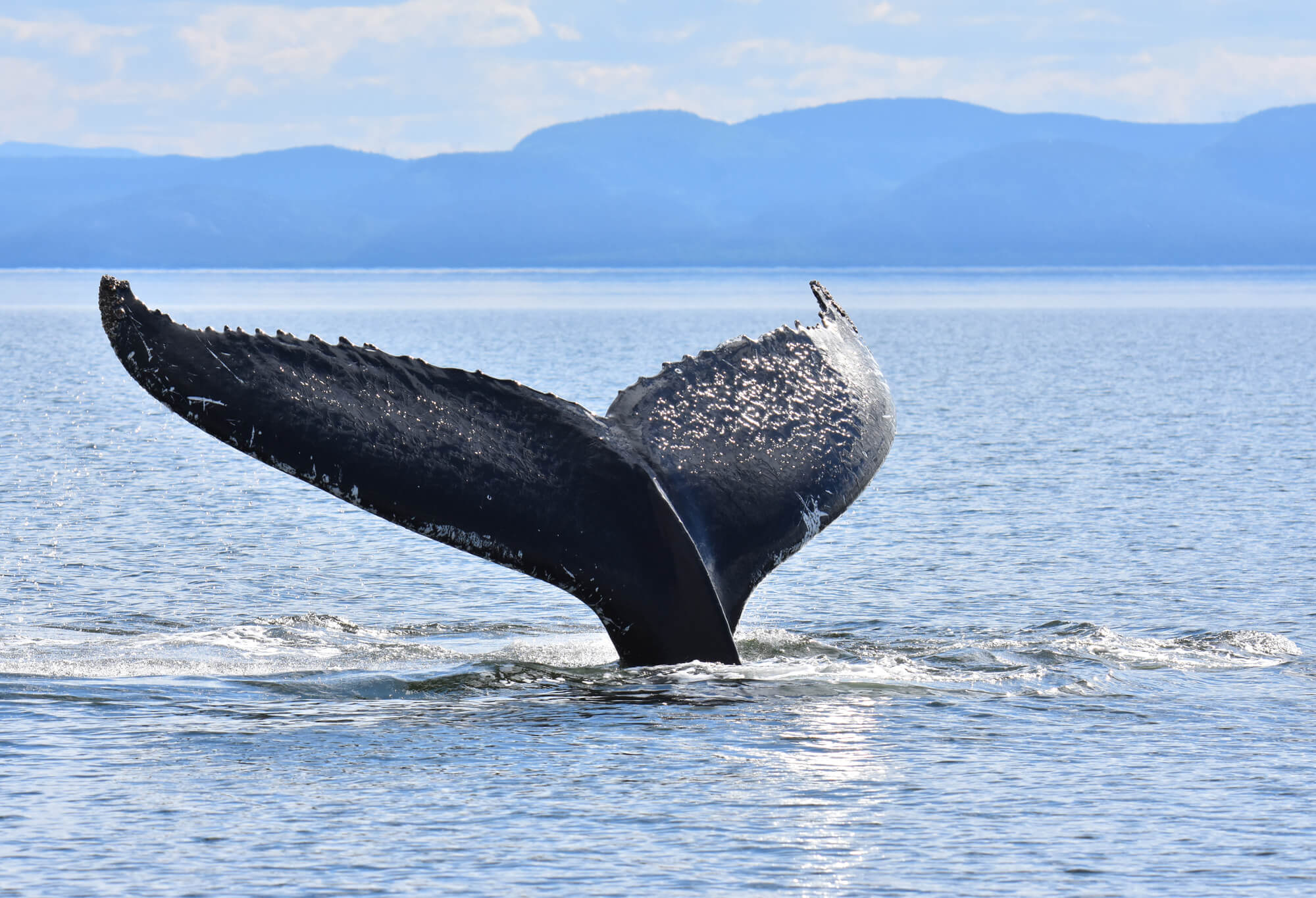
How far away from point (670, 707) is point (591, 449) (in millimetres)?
1512

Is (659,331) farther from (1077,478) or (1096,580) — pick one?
(1096,580)

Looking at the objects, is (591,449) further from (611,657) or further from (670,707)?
(611,657)

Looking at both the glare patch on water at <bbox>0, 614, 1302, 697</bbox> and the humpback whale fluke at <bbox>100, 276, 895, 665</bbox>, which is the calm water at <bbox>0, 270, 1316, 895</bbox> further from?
the humpback whale fluke at <bbox>100, 276, 895, 665</bbox>

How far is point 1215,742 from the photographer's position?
808cm

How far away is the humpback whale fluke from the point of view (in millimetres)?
6895

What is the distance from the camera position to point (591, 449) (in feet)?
25.0

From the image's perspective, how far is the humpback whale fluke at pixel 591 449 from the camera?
22.6 ft

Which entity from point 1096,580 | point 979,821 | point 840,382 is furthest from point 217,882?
point 1096,580

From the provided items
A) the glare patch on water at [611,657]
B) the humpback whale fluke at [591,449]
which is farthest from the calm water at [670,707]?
the humpback whale fluke at [591,449]

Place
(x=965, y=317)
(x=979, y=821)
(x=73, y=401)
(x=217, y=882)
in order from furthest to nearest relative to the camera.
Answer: (x=965, y=317)
(x=73, y=401)
(x=979, y=821)
(x=217, y=882)

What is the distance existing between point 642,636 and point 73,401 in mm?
27422

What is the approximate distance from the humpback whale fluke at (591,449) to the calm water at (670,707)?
2.70 feet

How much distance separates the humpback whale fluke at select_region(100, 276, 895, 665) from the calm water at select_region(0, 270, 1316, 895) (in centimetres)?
82

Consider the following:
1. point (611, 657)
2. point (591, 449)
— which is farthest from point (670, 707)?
point (591, 449)
